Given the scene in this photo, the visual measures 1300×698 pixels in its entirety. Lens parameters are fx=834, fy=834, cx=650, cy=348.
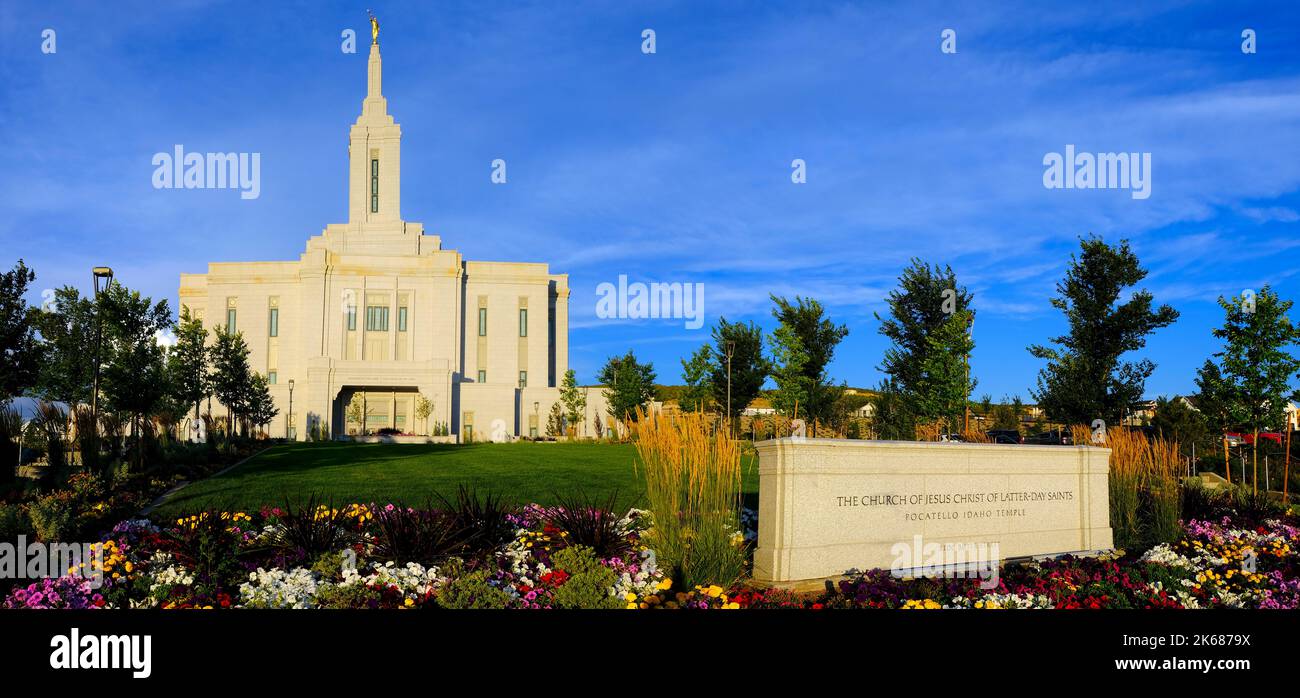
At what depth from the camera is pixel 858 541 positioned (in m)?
8.32

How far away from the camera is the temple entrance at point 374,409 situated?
56.0 metres

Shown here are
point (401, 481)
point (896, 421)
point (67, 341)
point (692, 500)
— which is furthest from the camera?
point (67, 341)

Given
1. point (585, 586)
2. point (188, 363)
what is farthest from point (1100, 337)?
point (188, 363)

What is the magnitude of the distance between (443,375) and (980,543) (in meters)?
48.8

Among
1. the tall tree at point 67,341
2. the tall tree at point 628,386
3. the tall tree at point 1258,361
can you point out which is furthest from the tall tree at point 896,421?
the tall tree at point 67,341

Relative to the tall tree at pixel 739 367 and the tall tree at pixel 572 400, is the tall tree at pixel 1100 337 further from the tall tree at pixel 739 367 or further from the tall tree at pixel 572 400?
the tall tree at pixel 572 400

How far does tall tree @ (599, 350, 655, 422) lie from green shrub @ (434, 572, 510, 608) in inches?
1561

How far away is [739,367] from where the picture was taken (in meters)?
43.3

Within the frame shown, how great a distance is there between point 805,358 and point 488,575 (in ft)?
87.7

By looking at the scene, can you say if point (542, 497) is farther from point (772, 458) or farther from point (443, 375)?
point (443, 375)

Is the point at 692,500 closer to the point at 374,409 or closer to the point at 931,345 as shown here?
the point at 931,345
